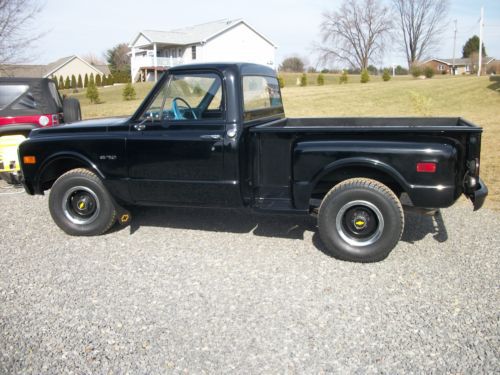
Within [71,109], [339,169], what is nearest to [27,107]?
[71,109]

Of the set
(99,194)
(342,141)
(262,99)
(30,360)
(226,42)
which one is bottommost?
(30,360)

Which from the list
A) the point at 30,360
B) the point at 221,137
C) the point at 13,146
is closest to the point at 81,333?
the point at 30,360

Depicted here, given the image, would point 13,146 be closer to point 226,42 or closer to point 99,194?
point 99,194

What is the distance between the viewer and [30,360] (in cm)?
305

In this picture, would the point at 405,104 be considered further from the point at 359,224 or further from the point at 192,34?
the point at 192,34

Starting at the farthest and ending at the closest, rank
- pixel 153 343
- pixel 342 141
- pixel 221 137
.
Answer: pixel 221 137 < pixel 342 141 < pixel 153 343

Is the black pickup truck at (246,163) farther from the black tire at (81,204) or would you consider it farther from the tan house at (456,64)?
the tan house at (456,64)

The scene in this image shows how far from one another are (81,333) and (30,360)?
0.38 metres

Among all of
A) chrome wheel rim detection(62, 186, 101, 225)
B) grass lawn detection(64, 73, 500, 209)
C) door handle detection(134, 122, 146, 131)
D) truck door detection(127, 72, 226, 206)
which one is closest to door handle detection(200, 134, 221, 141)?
truck door detection(127, 72, 226, 206)

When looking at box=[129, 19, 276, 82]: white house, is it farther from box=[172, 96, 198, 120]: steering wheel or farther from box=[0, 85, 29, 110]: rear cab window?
box=[172, 96, 198, 120]: steering wheel

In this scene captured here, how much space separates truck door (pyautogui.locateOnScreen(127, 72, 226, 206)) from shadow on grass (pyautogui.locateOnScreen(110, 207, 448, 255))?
75cm

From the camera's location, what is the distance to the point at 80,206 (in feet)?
17.8

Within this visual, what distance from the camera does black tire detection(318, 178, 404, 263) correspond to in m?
4.29

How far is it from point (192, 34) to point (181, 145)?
50111 millimetres
